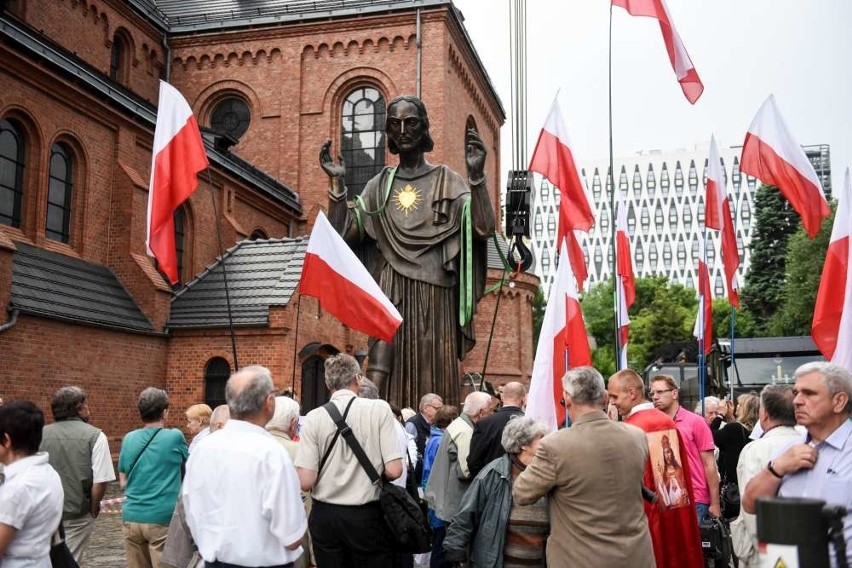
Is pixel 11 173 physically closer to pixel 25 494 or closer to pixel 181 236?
pixel 181 236

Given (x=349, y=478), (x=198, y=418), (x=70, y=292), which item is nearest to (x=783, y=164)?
(x=198, y=418)

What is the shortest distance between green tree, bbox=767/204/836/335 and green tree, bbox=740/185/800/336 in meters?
5.06

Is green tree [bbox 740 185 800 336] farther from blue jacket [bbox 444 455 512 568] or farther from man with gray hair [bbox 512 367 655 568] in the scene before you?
man with gray hair [bbox 512 367 655 568]

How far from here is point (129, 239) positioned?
20.5 m

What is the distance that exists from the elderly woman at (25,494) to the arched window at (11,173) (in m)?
15.8

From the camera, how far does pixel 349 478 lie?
4.36m

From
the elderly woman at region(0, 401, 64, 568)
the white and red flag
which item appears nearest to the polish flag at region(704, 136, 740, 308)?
the white and red flag

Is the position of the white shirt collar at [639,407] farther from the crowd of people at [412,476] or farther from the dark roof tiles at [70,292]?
the dark roof tiles at [70,292]

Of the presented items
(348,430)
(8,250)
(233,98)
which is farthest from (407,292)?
(233,98)

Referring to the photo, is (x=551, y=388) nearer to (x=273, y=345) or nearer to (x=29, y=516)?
(x=29, y=516)

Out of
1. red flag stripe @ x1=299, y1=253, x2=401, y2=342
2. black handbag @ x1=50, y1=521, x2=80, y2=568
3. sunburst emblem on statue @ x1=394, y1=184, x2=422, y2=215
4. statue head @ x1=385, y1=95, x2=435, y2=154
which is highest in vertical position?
statue head @ x1=385, y1=95, x2=435, y2=154

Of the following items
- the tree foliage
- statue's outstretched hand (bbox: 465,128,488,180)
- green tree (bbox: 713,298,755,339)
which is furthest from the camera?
the tree foliage

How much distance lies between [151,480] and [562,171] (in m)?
5.31

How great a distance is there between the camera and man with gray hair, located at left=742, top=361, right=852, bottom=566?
298cm
